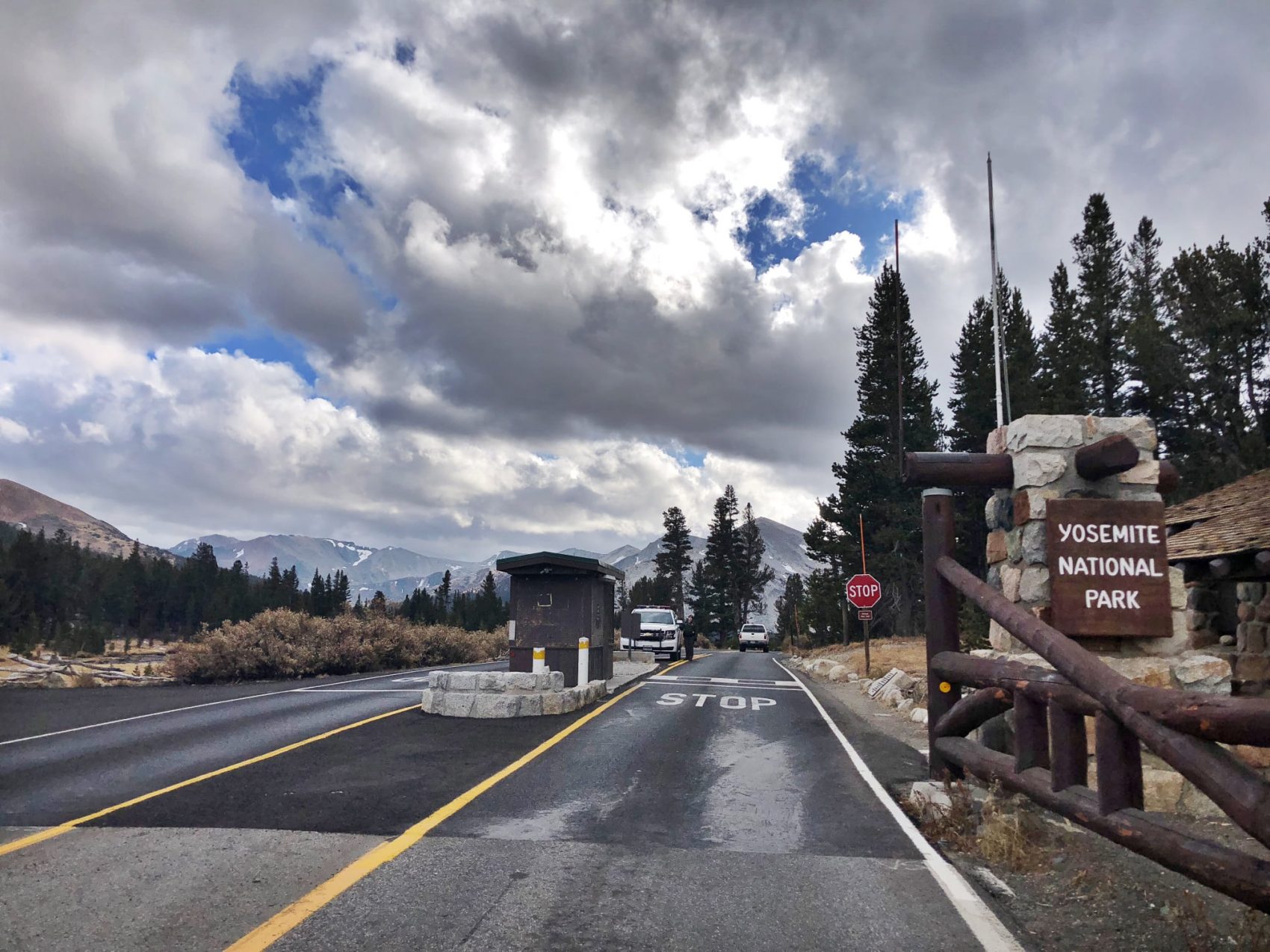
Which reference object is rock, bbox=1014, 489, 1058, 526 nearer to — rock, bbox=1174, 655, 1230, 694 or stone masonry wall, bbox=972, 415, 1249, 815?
stone masonry wall, bbox=972, 415, 1249, 815

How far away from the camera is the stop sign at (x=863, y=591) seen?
24.6 metres

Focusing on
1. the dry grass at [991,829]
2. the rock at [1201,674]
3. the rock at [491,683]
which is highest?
the rock at [1201,674]

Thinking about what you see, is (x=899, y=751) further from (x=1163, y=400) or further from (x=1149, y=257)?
(x=1149, y=257)

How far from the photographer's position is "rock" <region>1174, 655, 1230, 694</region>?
6324mm

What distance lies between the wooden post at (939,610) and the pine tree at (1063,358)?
34.6 m

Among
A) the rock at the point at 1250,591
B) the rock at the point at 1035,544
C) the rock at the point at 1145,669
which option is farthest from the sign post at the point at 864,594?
the rock at the point at 1035,544

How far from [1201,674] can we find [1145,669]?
43cm

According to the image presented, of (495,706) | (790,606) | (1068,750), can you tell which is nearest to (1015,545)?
(1068,750)

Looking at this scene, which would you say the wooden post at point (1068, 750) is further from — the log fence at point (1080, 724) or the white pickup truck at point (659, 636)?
the white pickup truck at point (659, 636)

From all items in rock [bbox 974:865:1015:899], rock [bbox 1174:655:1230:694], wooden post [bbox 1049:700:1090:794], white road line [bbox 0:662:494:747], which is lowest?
white road line [bbox 0:662:494:747]

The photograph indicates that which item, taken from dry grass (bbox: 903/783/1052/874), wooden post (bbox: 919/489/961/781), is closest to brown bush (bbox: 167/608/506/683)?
wooden post (bbox: 919/489/961/781)

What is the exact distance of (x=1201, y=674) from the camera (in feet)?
20.8

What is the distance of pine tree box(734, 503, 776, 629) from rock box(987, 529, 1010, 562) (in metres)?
90.7

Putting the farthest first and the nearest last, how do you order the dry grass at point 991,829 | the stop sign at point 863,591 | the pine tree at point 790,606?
1. the pine tree at point 790,606
2. the stop sign at point 863,591
3. the dry grass at point 991,829
